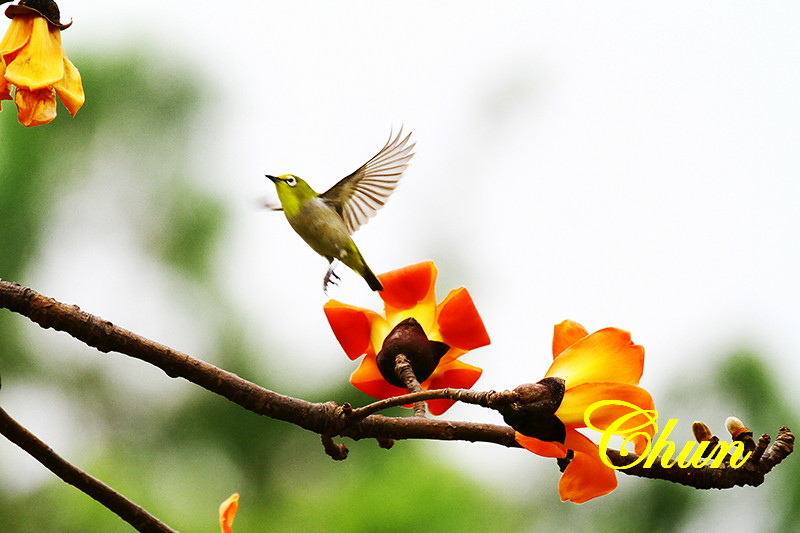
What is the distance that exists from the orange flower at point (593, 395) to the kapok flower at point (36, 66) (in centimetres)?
23

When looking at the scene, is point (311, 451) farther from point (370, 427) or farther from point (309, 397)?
point (370, 427)

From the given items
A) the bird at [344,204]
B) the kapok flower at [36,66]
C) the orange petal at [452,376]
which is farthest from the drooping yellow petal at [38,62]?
the orange petal at [452,376]

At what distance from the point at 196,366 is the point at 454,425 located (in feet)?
0.29

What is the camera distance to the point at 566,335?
37 centimetres

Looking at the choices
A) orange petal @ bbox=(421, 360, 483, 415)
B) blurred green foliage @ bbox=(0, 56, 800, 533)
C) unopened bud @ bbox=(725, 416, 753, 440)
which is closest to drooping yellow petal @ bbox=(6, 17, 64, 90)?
orange petal @ bbox=(421, 360, 483, 415)

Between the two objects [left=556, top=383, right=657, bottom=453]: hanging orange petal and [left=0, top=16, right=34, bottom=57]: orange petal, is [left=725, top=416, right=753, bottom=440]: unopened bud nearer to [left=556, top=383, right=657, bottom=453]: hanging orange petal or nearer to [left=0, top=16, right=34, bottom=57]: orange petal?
[left=556, top=383, right=657, bottom=453]: hanging orange petal

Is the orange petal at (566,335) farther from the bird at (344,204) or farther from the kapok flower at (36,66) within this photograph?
the kapok flower at (36,66)

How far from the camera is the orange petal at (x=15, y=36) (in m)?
0.39

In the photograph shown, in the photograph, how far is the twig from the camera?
0.27 m

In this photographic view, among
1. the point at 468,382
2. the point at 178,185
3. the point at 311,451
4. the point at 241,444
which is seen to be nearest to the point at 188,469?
the point at 241,444

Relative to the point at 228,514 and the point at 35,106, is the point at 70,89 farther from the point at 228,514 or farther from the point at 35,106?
the point at 228,514

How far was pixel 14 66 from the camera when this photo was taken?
15.4 inches

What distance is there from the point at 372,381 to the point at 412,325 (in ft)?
0.11
